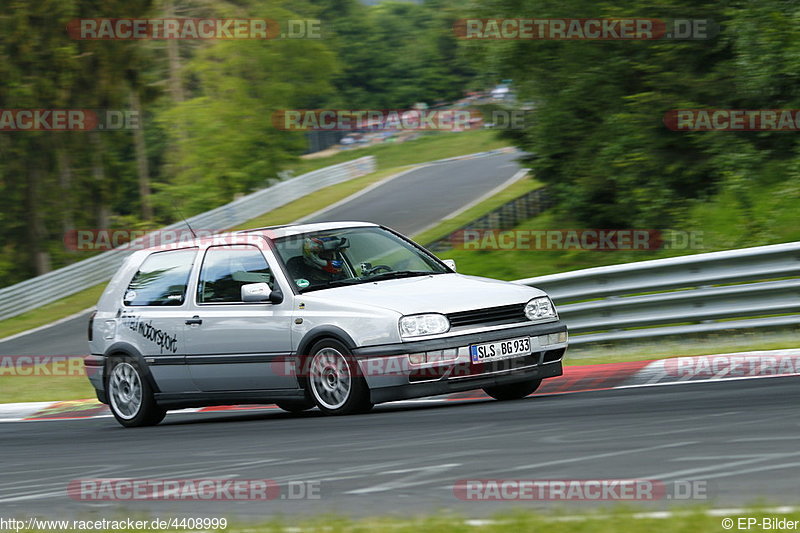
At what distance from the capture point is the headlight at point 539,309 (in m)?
9.43

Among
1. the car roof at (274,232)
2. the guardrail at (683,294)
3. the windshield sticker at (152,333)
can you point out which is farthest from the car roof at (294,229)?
the guardrail at (683,294)

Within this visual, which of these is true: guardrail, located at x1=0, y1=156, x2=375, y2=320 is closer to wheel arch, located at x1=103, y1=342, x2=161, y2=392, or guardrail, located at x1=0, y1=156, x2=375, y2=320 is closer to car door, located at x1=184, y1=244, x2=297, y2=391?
wheel arch, located at x1=103, y1=342, x2=161, y2=392

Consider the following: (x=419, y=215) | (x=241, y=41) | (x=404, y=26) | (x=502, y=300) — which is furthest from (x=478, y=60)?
(x=404, y=26)

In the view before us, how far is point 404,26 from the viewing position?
355 feet

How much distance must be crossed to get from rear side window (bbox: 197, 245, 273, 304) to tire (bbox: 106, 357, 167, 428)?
1.09m

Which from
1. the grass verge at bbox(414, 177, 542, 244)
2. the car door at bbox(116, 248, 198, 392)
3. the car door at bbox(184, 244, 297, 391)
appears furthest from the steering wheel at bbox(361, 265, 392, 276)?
the grass verge at bbox(414, 177, 542, 244)

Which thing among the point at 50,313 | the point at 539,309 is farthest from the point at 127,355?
the point at 50,313

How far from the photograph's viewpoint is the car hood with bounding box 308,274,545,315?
905 cm

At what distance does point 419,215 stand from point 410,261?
2736cm

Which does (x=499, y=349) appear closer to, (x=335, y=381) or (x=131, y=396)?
(x=335, y=381)

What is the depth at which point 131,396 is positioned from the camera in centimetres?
1091

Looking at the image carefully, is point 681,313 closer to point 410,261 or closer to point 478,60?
point 410,261

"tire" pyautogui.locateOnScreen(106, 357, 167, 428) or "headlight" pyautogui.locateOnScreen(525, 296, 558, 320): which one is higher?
"headlight" pyautogui.locateOnScreen(525, 296, 558, 320)

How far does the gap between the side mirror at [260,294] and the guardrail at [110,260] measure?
21112 mm
